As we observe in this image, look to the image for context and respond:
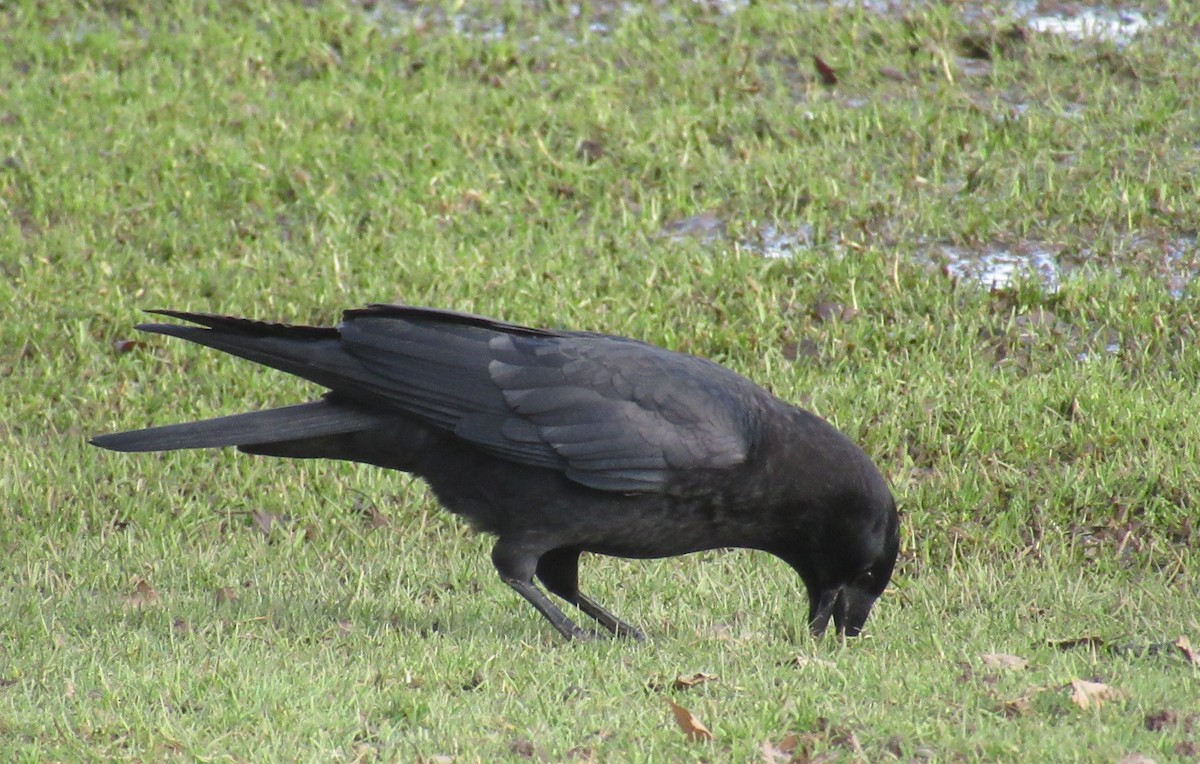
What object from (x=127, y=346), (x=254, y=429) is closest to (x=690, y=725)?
(x=254, y=429)

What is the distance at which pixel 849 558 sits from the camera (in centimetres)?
537

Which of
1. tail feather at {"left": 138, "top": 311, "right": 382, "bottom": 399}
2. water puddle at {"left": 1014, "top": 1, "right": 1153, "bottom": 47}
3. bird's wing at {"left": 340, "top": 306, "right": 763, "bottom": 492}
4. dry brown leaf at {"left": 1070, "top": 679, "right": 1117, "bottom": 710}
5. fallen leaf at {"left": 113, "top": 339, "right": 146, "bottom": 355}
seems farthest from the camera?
water puddle at {"left": 1014, "top": 1, "right": 1153, "bottom": 47}

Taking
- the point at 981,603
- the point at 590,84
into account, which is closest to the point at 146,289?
the point at 590,84

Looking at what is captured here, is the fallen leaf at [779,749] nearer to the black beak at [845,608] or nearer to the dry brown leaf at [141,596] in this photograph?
the black beak at [845,608]

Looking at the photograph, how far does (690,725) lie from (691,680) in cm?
48

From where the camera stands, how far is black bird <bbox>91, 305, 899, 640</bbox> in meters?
5.20

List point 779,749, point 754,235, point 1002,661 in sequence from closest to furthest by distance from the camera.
A: point 779,749 → point 1002,661 → point 754,235

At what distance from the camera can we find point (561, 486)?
17.3 feet

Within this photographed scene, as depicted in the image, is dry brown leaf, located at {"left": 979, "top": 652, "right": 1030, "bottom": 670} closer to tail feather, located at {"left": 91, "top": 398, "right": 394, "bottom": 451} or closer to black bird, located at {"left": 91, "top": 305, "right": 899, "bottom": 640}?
black bird, located at {"left": 91, "top": 305, "right": 899, "bottom": 640}

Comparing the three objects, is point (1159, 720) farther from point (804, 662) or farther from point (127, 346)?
point (127, 346)

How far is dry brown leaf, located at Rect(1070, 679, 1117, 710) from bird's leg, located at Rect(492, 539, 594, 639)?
67.2 inches

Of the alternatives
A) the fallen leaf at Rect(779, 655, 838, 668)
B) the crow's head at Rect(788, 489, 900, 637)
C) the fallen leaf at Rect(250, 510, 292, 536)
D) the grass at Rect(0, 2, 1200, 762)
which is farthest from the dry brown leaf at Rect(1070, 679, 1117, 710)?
the fallen leaf at Rect(250, 510, 292, 536)

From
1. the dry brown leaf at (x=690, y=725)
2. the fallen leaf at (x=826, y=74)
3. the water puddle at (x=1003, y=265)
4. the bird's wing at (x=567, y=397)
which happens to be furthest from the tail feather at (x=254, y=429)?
the fallen leaf at (x=826, y=74)

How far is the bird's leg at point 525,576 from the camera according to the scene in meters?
5.30
